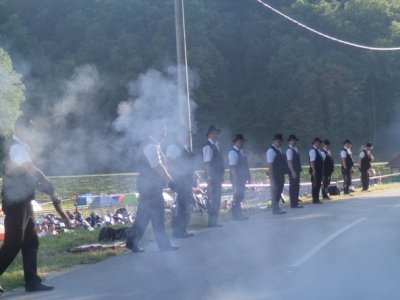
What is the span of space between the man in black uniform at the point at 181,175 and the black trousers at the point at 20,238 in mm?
5098

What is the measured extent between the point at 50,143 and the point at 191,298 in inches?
395

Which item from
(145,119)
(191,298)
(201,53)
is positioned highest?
(201,53)

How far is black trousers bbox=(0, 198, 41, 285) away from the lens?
372 inches

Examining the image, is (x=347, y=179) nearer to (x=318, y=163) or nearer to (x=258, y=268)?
(x=318, y=163)

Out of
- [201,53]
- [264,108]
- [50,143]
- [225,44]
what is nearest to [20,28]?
[50,143]

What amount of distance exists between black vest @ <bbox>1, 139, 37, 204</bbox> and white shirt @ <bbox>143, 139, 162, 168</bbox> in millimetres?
2925

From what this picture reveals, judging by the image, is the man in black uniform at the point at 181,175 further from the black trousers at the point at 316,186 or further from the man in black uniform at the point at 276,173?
the black trousers at the point at 316,186

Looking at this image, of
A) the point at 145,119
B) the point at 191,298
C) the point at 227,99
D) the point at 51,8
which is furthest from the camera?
the point at 227,99

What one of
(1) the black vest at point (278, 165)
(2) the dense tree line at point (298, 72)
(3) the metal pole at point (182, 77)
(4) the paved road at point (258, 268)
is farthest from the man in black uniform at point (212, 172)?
(2) the dense tree line at point (298, 72)

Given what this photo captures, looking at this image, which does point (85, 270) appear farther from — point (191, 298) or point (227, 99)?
point (227, 99)

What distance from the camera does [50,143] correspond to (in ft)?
59.5

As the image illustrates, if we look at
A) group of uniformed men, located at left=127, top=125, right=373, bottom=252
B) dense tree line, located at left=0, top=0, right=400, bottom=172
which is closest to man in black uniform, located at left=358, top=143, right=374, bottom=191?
group of uniformed men, located at left=127, top=125, right=373, bottom=252

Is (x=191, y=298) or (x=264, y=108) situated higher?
(x=264, y=108)

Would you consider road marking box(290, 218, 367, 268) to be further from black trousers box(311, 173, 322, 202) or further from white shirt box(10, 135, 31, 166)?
black trousers box(311, 173, 322, 202)
